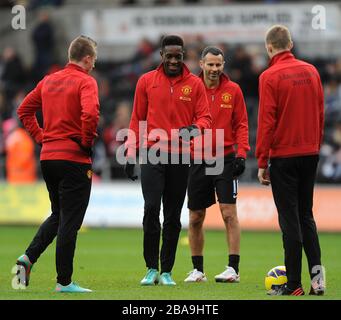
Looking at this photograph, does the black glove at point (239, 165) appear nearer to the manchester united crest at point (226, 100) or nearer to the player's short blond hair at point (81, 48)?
the manchester united crest at point (226, 100)

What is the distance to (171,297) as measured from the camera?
1083 centimetres

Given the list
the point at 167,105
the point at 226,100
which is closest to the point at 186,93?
the point at 167,105

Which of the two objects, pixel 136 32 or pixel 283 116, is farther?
pixel 136 32

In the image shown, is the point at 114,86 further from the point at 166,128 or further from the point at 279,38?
the point at 279,38

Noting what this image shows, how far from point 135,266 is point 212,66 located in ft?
11.0

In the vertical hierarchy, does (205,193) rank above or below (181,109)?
A: below

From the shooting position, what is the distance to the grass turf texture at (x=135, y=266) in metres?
11.2

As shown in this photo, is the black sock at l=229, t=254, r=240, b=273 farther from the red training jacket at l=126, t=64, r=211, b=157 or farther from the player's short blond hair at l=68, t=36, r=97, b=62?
the player's short blond hair at l=68, t=36, r=97, b=62

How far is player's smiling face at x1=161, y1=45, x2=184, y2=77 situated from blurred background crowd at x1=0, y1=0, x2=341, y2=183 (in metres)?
11.8

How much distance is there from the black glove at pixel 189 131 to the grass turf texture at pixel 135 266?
170 centimetres

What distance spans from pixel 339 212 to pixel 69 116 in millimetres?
11824

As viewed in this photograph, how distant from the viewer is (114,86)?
2830cm
